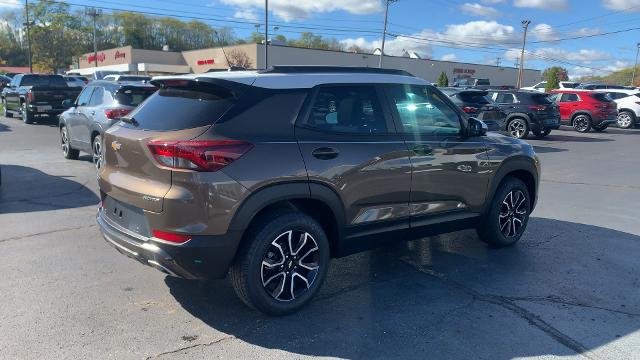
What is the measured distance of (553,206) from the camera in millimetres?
7895

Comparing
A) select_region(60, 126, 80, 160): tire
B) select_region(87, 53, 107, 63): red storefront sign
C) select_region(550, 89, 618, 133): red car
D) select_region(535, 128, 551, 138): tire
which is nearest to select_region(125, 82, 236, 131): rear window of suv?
select_region(60, 126, 80, 160): tire

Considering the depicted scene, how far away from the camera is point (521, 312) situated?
163 inches

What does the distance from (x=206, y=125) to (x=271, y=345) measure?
1545 mm

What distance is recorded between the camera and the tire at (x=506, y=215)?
549cm

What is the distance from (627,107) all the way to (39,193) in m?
24.4

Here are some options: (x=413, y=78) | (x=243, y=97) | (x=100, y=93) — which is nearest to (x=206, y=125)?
(x=243, y=97)

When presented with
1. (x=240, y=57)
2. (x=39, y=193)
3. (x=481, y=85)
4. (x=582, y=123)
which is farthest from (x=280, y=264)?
(x=240, y=57)

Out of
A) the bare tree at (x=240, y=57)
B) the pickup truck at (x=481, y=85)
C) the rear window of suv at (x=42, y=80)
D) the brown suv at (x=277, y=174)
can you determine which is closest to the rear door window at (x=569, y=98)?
the pickup truck at (x=481, y=85)

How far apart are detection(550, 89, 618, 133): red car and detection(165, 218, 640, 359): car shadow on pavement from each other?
17.6 metres

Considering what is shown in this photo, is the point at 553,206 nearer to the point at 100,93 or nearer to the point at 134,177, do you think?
the point at 134,177

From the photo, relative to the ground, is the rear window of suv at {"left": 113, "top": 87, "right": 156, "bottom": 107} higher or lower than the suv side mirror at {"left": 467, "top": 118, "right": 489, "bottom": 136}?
higher

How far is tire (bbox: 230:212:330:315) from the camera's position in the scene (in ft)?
12.3

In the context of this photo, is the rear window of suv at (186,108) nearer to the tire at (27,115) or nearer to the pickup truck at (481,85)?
the tire at (27,115)

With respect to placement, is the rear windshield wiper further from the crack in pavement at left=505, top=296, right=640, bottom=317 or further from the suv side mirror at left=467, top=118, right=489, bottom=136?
the crack in pavement at left=505, top=296, right=640, bottom=317
